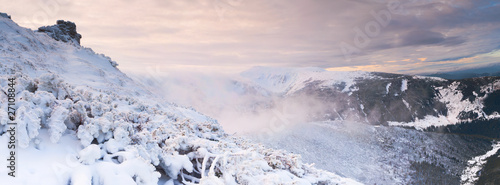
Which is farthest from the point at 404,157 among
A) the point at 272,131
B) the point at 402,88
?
A: the point at 402,88

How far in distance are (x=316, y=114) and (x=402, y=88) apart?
8097 cm

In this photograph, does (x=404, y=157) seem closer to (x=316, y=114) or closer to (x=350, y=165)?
(x=350, y=165)

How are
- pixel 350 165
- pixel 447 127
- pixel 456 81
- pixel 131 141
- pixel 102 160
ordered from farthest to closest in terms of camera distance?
pixel 456 81
pixel 447 127
pixel 350 165
pixel 131 141
pixel 102 160

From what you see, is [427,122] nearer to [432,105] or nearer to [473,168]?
[432,105]

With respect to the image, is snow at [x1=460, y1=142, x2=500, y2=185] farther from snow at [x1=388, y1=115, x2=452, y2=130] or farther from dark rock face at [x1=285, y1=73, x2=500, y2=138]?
dark rock face at [x1=285, y1=73, x2=500, y2=138]

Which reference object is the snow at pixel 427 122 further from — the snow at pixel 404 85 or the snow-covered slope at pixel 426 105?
the snow at pixel 404 85

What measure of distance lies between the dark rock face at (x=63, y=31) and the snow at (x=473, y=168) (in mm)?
103190

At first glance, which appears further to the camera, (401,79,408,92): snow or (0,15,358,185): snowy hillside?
(401,79,408,92): snow

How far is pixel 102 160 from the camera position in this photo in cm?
444

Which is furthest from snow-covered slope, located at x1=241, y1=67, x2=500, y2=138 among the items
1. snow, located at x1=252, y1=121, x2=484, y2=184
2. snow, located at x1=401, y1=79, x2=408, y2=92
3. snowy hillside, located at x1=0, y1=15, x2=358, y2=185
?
snowy hillside, located at x1=0, y1=15, x2=358, y2=185

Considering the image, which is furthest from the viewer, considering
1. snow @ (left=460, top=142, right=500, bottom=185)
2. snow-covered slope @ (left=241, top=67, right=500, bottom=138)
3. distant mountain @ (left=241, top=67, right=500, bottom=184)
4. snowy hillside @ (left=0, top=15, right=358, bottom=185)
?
snow-covered slope @ (left=241, top=67, right=500, bottom=138)

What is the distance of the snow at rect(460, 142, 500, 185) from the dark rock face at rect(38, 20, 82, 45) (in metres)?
103

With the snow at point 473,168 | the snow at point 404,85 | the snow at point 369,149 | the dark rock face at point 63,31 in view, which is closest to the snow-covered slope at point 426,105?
the snow at point 404,85

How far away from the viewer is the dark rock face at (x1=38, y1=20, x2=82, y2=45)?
37250 millimetres
